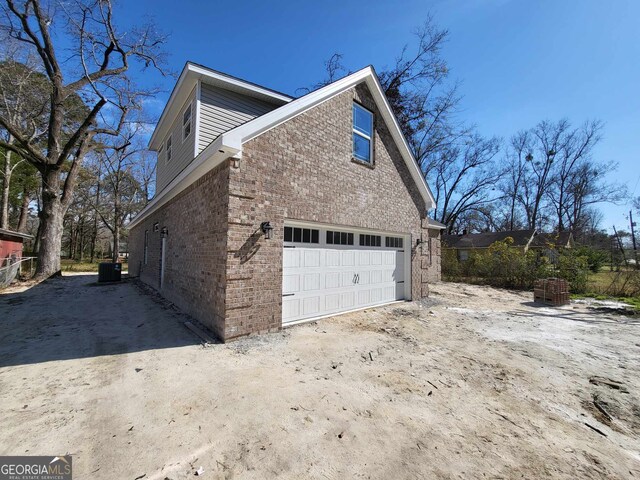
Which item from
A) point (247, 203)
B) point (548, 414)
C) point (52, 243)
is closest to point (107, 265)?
point (52, 243)

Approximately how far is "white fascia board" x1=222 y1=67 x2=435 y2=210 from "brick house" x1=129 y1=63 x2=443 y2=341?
Answer: 30 mm

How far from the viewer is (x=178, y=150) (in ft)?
29.6

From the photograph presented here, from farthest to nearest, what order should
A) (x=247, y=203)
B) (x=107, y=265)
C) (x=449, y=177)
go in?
(x=449, y=177)
(x=107, y=265)
(x=247, y=203)

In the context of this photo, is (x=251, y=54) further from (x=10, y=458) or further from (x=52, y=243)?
(x=52, y=243)

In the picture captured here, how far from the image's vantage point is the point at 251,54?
10109 mm

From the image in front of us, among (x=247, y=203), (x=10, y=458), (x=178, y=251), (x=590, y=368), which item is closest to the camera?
(x=10, y=458)

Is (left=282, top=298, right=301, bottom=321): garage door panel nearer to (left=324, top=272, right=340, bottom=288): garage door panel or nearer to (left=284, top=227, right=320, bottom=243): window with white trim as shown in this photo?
(left=324, top=272, right=340, bottom=288): garage door panel

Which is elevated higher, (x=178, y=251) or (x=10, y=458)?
(x=178, y=251)

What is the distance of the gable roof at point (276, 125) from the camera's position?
512cm

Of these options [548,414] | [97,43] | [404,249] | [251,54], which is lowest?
[548,414]

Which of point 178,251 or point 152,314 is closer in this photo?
point 152,314

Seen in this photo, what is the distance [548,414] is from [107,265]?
16525 mm

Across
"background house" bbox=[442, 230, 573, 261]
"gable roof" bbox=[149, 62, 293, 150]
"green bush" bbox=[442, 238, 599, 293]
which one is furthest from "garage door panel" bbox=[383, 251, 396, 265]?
"background house" bbox=[442, 230, 573, 261]

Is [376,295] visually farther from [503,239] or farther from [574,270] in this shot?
[503,239]
